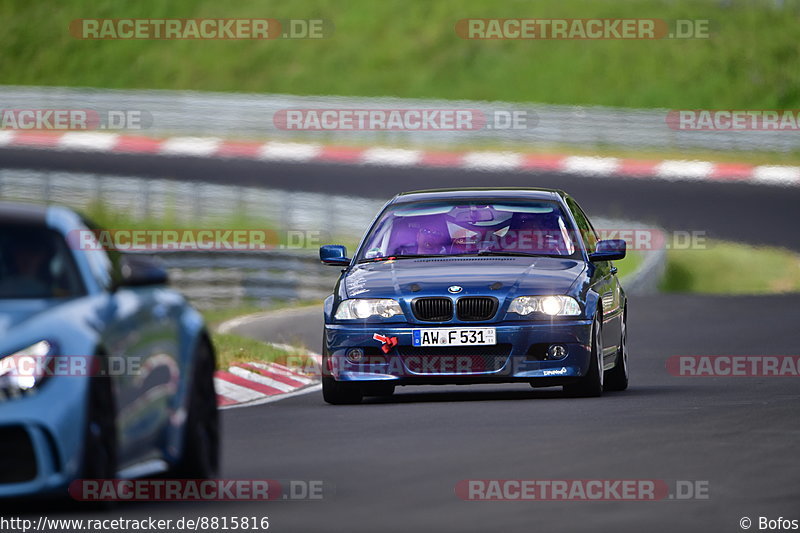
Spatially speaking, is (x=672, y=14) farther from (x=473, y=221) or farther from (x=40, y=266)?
(x=40, y=266)

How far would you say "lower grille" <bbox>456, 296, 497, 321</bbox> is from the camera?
12961 millimetres

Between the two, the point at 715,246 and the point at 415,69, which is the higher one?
the point at 415,69

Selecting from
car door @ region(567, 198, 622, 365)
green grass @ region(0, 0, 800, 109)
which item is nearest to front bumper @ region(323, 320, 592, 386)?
car door @ region(567, 198, 622, 365)

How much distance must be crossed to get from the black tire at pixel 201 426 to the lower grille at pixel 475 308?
12.9 ft

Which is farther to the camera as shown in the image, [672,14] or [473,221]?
[672,14]

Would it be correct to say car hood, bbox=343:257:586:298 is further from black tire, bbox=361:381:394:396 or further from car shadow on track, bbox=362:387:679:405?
car shadow on track, bbox=362:387:679:405

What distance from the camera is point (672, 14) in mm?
49469

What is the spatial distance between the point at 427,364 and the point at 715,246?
19118 millimetres

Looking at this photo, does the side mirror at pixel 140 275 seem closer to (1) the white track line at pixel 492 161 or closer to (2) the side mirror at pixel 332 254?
(2) the side mirror at pixel 332 254

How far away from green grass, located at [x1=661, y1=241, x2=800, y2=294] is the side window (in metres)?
13.0

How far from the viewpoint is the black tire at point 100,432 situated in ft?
24.9

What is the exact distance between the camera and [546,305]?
42.7ft

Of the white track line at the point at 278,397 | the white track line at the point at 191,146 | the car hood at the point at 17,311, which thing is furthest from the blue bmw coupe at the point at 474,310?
the white track line at the point at 191,146

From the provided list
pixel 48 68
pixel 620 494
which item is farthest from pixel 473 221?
pixel 48 68
